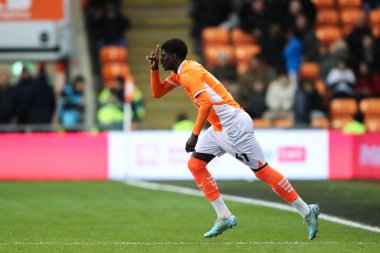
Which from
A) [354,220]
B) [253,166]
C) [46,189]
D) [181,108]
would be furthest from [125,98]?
[253,166]

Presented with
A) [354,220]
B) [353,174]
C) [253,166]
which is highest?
[253,166]

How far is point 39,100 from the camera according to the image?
22672mm

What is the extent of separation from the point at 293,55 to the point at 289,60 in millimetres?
169

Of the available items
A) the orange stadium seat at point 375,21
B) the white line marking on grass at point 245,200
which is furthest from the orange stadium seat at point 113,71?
the orange stadium seat at point 375,21

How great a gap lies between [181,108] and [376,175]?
6513 millimetres

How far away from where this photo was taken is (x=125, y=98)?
2338 centimetres

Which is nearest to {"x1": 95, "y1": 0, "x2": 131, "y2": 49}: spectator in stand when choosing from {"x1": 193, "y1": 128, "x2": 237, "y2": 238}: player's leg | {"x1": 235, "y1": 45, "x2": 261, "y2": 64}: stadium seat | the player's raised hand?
{"x1": 235, "y1": 45, "x2": 261, "y2": 64}: stadium seat

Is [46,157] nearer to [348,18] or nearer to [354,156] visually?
[354,156]

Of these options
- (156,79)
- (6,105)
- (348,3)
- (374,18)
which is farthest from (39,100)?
(156,79)

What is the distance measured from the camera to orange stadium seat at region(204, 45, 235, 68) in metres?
25.4

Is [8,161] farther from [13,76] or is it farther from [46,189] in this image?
[13,76]

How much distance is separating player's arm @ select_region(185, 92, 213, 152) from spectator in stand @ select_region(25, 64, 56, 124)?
38.3 ft

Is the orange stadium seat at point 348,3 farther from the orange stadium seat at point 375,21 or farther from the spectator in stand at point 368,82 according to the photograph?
the spectator in stand at point 368,82

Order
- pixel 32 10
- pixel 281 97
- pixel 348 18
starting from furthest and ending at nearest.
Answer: pixel 348 18
pixel 281 97
pixel 32 10
